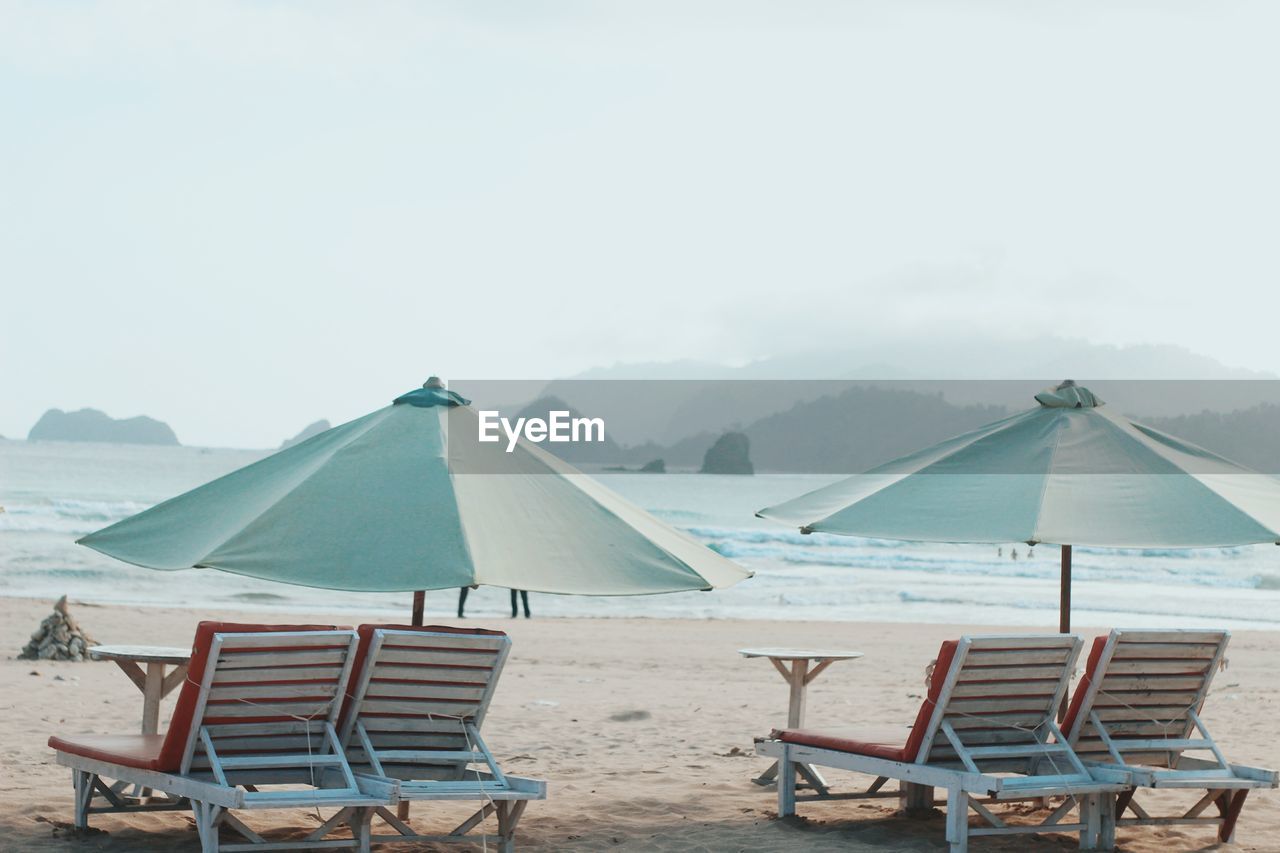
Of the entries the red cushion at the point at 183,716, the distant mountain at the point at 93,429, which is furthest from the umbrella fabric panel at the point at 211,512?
the distant mountain at the point at 93,429

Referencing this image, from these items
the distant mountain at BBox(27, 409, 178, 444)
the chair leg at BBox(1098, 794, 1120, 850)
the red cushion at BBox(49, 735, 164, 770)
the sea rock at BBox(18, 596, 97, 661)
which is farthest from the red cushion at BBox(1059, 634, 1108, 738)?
the distant mountain at BBox(27, 409, 178, 444)

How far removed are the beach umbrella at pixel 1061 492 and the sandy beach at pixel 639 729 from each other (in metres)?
1.37

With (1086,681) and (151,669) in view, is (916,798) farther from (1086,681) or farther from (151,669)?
(151,669)

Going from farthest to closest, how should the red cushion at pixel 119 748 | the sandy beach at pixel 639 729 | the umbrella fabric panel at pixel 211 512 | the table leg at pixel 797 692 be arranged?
the table leg at pixel 797 692, the sandy beach at pixel 639 729, the red cushion at pixel 119 748, the umbrella fabric panel at pixel 211 512

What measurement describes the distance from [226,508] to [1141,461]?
13.0 feet

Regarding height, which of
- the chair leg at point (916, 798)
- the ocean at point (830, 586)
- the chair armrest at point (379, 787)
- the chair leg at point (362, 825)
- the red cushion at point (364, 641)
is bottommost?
the ocean at point (830, 586)

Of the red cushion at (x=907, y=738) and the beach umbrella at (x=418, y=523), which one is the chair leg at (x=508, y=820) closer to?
the beach umbrella at (x=418, y=523)

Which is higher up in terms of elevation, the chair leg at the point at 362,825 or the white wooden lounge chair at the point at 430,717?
the white wooden lounge chair at the point at 430,717

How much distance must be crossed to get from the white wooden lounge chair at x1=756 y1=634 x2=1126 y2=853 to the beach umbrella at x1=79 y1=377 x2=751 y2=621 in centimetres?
106

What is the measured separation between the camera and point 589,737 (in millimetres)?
9539

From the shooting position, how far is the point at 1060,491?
6.34 m

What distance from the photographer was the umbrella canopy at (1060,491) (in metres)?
6.04

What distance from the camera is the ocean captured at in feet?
76.5

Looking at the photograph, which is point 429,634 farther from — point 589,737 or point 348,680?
point 589,737
